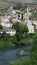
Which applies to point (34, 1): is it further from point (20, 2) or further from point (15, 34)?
point (15, 34)

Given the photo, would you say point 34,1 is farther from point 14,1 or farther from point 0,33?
point 0,33

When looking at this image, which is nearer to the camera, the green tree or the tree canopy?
the green tree

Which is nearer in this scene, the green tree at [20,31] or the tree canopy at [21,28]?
the green tree at [20,31]

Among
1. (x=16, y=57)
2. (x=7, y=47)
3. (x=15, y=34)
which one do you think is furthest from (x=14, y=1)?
(x=16, y=57)

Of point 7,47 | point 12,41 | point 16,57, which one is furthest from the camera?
point 12,41

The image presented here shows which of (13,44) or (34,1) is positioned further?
(34,1)

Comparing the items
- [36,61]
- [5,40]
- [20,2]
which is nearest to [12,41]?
[5,40]

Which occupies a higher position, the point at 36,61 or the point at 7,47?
the point at 36,61

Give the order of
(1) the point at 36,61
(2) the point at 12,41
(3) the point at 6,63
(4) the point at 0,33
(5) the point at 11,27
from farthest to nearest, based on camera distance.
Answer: (5) the point at 11,27
(4) the point at 0,33
(2) the point at 12,41
(3) the point at 6,63
(1) the point at 36,61

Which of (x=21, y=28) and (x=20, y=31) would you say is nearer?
(x=20, y=31)
